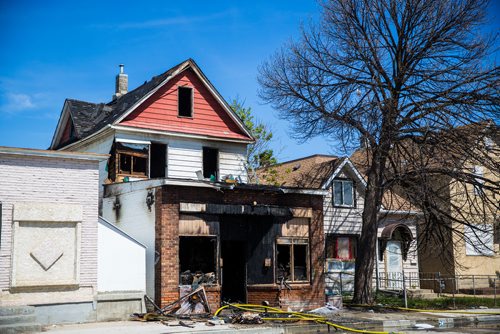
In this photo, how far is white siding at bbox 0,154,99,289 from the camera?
16.7 metres

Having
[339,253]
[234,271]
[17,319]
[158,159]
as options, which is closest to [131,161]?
[158,159]

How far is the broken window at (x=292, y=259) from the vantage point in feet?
73.9

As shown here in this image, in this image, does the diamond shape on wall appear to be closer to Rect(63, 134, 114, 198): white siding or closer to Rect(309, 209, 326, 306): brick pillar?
Rect(63, 134, 114, 198): white siding

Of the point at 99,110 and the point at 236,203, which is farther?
the point at 99,110

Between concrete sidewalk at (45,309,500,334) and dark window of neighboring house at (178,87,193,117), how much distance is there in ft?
35.9

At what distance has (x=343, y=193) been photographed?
1203 inches

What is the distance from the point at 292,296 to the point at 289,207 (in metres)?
3.21

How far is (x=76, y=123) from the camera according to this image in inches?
1104

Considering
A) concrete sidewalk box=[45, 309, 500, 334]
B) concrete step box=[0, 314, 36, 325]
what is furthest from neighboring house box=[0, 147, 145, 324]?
concrete sidewalk box=[45, 309, 500, 334]

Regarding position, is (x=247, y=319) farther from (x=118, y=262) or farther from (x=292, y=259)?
(x=292, y=259)

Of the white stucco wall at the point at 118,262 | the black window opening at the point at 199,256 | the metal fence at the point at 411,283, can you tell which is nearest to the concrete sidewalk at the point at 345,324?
the white stucco wall at the point at 118,262

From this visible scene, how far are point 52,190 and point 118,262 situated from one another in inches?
117

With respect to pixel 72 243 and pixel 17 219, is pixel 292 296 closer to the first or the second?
pixel 72 243

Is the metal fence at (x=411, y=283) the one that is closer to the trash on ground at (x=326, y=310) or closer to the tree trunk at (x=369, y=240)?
the tree trunk at (x=369, y=240)
